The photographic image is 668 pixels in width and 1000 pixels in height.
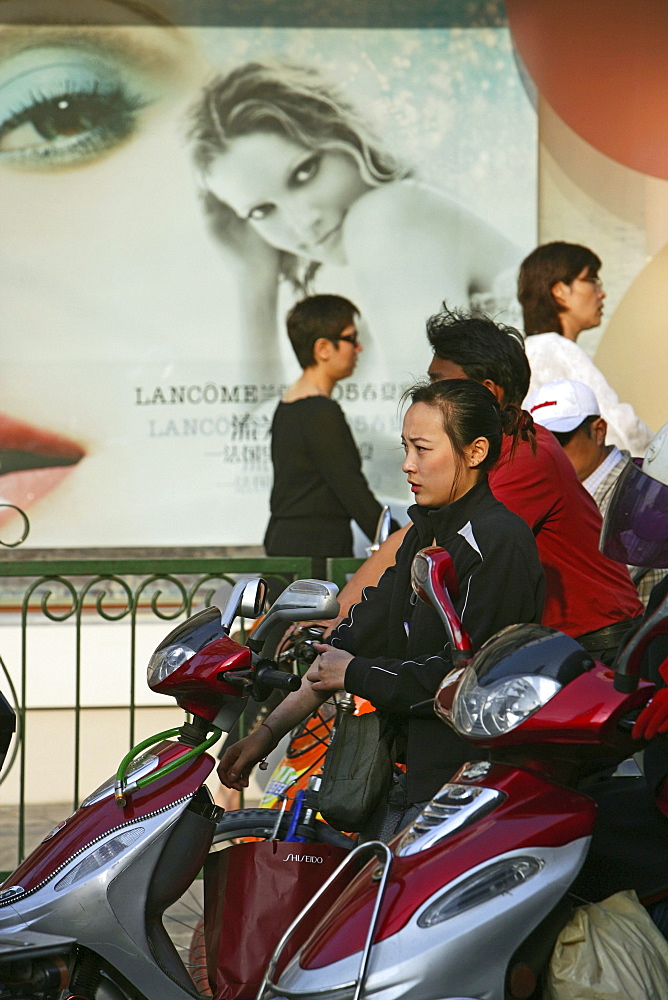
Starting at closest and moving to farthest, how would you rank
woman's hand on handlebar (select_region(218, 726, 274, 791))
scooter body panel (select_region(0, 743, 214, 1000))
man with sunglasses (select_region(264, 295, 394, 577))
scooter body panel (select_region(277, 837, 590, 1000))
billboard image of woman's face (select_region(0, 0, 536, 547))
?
scooter body panel (select_region(277, 837, 590, 1000)), scooter body panel (select_region(0, 743, 214, 1000)), woman's hand on handlebar (select_region(218, 726, 274, 791)), man with sunglasses (select_region(264, 295, 394, 577)), billboard image of woman's face (select_region(0, 0, 536, 547))

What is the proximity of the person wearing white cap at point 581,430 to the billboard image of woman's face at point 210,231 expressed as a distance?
11.7 ft

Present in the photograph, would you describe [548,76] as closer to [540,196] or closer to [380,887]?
[540,196]

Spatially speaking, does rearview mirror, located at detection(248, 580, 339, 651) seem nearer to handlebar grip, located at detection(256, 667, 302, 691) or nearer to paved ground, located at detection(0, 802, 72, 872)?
handlebar grip, located at detection(256, 667, 302, 691)

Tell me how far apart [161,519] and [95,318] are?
1.23m

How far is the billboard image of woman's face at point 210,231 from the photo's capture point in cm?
721

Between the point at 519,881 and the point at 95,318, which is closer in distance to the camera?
the point at 519,881

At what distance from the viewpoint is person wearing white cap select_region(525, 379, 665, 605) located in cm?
362

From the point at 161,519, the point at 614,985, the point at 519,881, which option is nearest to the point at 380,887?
the point at 519,881

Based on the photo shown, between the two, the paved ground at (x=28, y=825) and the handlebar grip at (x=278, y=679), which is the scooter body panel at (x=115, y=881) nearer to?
the handlebar grip at (x=278, y=679)

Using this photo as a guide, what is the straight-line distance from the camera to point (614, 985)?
202cm

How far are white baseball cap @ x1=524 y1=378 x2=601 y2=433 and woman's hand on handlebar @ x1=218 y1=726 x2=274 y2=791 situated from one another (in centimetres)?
136

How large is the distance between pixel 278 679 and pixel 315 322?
115 inches

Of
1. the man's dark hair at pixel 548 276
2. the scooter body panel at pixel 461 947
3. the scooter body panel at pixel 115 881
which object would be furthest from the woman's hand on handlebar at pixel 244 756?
the man's dark hair at pixel 548 276

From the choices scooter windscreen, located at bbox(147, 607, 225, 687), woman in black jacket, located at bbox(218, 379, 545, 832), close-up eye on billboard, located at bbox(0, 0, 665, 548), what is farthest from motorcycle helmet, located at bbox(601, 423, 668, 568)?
close-up eye on billboard, located at bbox(0, 0, 665, 548)
